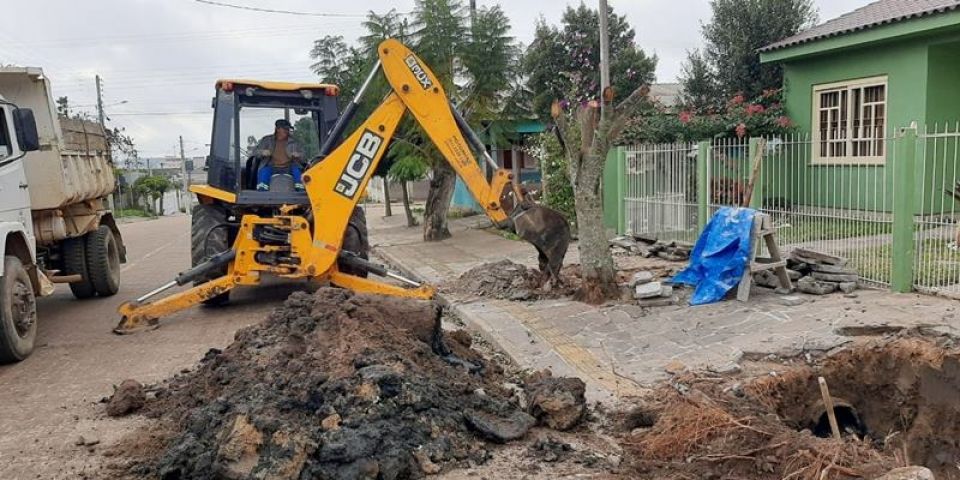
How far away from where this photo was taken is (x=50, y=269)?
35.2 feet

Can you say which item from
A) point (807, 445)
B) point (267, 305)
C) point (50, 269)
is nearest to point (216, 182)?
point (267, 305)

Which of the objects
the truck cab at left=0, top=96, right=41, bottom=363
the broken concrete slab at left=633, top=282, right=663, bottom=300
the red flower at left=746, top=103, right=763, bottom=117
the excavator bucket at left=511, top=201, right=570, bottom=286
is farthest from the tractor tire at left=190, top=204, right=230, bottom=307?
the red flower at left=746, top=103, right=763, bottom=117

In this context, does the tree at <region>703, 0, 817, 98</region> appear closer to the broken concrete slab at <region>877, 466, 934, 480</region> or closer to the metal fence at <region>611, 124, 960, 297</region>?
the metal fence at <region>611, 124, 960, 297</region>

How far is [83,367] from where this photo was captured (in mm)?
7328

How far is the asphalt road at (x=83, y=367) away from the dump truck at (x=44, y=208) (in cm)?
43

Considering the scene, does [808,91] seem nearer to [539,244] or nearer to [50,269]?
[539,244]

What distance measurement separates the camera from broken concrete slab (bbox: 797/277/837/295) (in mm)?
8594

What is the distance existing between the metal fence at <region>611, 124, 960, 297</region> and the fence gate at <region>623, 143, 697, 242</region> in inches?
0.7

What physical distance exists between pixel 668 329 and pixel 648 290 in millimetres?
972

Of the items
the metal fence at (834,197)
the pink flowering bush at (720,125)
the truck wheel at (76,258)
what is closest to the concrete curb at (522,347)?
the metal fence at (834,197)

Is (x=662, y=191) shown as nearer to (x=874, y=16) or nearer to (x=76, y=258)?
(x=874, y=16)

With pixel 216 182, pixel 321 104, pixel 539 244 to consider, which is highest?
pixel 321 104

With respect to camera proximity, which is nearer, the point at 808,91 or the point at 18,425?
the point at 18,425

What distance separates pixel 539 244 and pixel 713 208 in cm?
376
